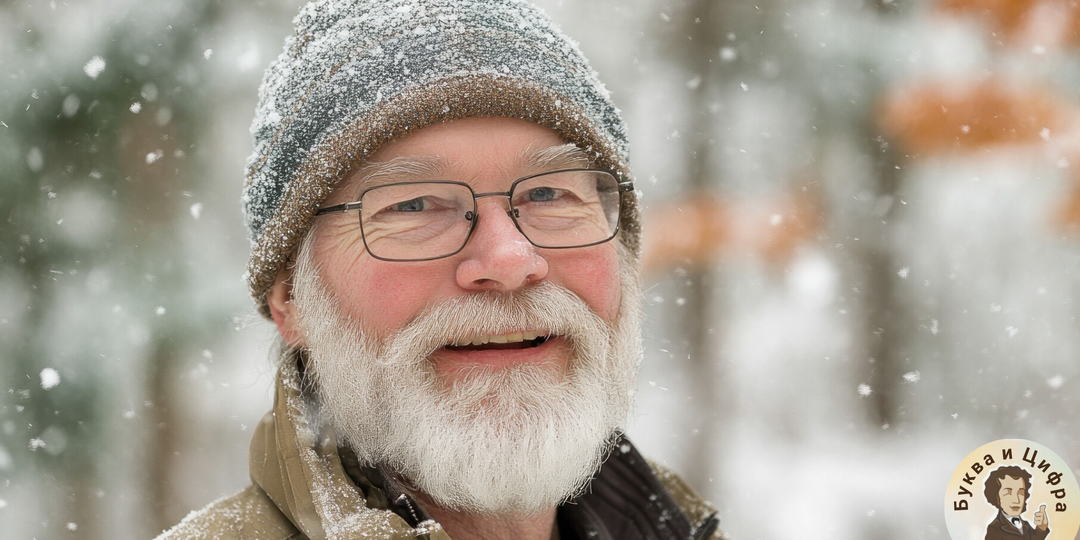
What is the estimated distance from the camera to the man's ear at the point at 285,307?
2.22 metres

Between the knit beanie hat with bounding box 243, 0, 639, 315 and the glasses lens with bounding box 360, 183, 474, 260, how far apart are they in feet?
0.39

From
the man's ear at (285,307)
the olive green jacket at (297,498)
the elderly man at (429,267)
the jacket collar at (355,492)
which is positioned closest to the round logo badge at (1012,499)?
the jacket collar at (355,492)

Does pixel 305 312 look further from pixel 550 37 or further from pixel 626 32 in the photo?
pixel 626 32

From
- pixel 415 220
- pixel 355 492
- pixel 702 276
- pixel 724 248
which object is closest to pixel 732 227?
pixel 724 248

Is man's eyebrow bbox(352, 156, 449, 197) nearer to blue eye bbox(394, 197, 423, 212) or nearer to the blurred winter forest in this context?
blue eye bbox(394, 197, 423, 212)

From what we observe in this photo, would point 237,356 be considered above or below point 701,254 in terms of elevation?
below

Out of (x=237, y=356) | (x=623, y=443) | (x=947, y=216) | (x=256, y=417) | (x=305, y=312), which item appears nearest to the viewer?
(x=305, y=312)

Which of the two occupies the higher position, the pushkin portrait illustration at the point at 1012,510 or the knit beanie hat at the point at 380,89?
the knit beanie hat at the point at 380,89

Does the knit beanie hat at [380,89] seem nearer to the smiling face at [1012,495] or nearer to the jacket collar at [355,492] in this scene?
the jacket collar at [355,492]

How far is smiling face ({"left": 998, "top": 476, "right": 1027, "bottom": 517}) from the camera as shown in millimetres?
2094

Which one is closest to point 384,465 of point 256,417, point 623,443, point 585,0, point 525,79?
point 623,443

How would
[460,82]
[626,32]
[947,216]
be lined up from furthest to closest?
[626,32], [947,216], [460,82]

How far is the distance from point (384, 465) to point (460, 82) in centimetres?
101

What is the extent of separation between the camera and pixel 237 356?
22.7 feet
